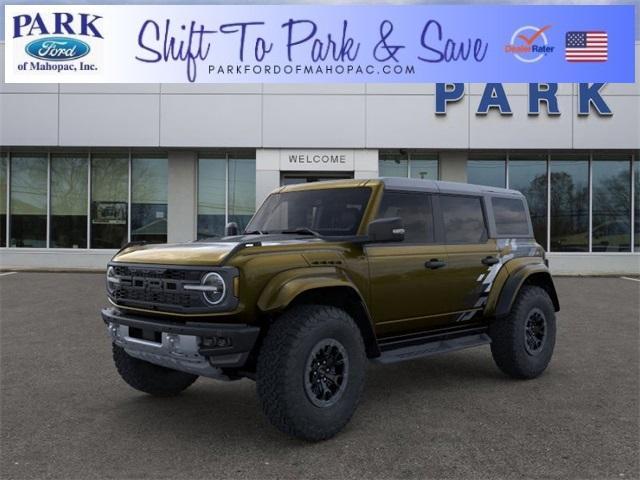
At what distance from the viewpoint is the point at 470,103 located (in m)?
15.6

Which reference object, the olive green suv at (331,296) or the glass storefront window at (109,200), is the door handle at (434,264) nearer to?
the olive green suv at (331,296)

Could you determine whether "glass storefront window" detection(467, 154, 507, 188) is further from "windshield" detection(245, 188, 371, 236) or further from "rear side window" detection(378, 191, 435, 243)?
"windshield" detection(245, 188, 371, 236)

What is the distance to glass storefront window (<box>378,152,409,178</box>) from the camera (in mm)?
16567

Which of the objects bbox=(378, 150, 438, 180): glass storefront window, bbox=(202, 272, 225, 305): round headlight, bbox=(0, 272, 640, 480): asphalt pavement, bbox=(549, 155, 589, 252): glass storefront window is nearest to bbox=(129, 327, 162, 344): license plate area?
bbox=(202, 272, 225, 305): round headlight

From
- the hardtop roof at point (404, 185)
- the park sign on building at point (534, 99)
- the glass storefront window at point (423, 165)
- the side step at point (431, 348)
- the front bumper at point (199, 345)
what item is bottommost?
the side step at point (431, 348)

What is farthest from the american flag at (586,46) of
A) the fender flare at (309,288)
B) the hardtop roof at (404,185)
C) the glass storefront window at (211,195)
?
the fender flare at (309,288)

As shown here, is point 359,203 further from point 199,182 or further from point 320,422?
point 199,182

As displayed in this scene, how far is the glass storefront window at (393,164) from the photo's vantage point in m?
16.6

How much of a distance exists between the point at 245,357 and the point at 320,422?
2.30 feet

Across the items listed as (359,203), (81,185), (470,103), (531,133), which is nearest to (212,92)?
(81,185)

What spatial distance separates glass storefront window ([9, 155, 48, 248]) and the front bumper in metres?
15.3

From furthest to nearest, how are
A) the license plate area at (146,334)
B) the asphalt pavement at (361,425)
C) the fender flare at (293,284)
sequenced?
the license plate area at (146,334) → the fender flare at (293,284) → the asphalt pavement at (361,425)

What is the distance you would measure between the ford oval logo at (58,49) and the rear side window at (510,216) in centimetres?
1455

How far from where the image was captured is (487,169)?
16.8 metres
